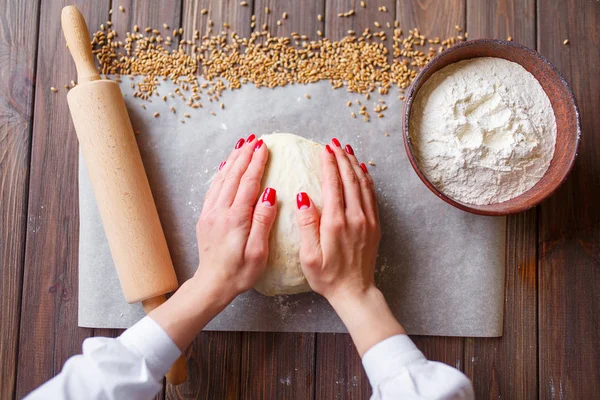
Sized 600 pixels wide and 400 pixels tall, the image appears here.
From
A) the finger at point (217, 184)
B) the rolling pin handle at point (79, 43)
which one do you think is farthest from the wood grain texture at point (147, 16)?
the finger at point (217, 184)

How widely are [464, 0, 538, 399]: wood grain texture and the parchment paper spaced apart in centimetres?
3

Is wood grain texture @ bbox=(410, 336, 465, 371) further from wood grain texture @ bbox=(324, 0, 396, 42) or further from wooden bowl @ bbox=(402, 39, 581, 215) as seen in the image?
wood grain texture @ bbox=(324, 0, 396, 42)

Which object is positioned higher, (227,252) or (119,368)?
(227,252)

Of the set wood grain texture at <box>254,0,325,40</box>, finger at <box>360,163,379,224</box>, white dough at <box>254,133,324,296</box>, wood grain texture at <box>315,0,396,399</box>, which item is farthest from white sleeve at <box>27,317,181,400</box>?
wood grain texture at <box>254,0,325,40</box>

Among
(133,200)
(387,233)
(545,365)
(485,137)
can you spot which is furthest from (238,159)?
(545,365)

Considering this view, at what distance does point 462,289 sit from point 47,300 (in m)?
0.89

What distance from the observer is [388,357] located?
0.73 m

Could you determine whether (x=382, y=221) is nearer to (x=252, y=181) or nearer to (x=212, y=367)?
(x=252, y=181)

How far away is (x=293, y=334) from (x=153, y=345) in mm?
311

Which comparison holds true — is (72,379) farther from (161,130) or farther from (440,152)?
(440,152)

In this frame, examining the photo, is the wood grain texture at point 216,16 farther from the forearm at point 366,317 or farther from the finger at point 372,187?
the forearm at point 366,317

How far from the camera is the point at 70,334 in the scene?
967mm

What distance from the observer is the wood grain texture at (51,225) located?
38.0 inches

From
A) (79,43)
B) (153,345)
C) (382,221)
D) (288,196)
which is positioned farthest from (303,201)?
(79,43)
